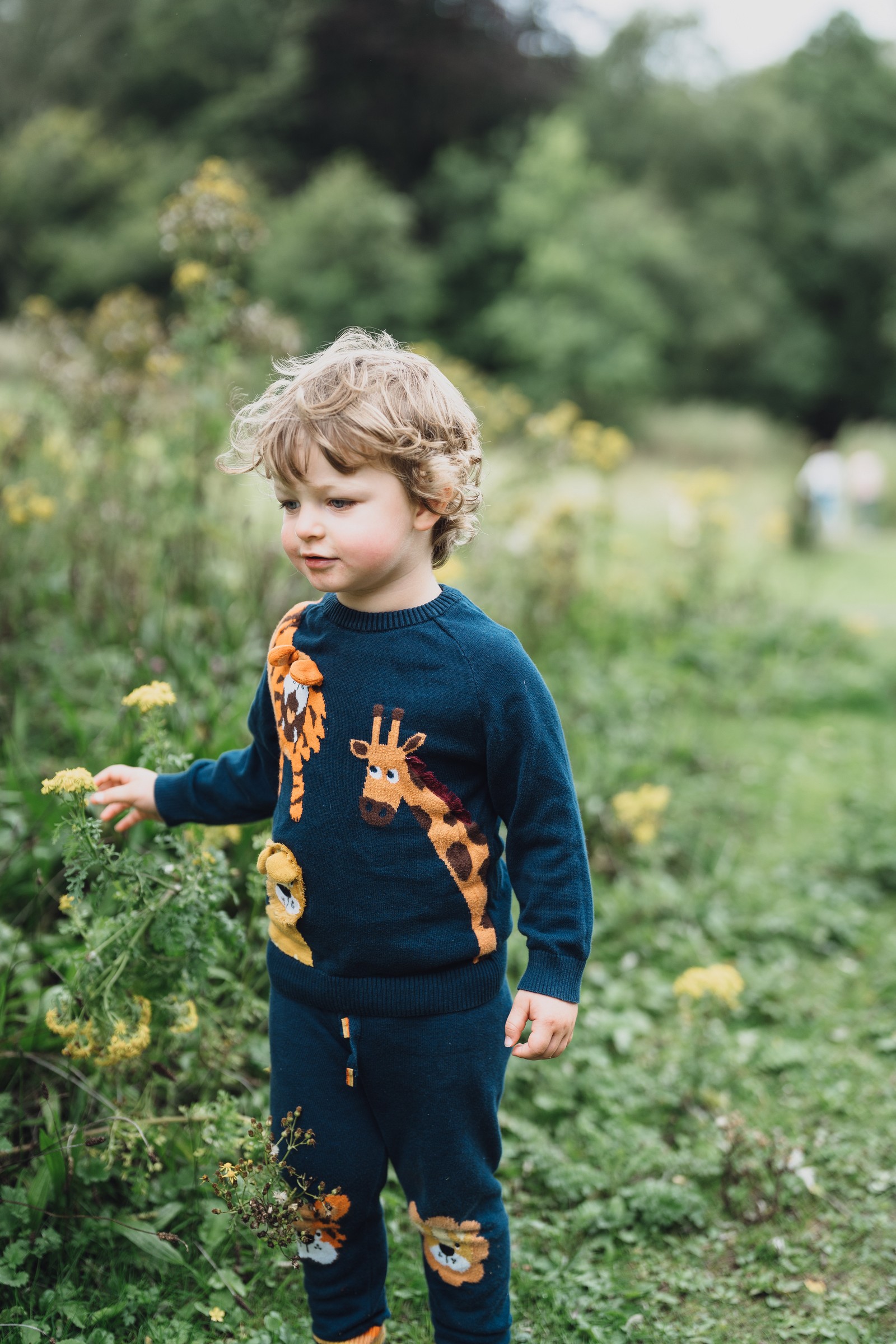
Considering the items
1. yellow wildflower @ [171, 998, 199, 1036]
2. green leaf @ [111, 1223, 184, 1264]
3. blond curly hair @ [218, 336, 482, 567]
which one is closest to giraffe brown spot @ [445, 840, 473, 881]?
blond curly hair @ [218, 336, 482, 567]

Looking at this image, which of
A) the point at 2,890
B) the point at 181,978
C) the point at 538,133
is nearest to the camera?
the point at 181,978

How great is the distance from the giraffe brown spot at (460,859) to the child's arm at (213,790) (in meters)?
0.38

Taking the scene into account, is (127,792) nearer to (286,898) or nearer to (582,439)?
(286,898)

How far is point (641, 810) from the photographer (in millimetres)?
3545

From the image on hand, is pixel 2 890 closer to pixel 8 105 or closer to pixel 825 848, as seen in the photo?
pixel 825 848

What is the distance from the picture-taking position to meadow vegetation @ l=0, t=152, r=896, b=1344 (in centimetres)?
180

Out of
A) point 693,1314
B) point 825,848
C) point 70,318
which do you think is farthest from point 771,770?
point 70,318

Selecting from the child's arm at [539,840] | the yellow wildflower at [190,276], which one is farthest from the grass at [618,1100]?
the yellow wildflower at [190,276]

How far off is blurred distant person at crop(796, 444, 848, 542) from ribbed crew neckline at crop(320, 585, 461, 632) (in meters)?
10.00

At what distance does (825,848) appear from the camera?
13.2 ft

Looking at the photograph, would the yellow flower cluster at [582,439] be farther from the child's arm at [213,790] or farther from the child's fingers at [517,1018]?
the child's fingers at [517,1018]

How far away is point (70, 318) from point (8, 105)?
2377 centimetres

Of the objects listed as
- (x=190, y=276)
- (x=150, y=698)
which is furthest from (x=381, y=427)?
(x=190, y=276)

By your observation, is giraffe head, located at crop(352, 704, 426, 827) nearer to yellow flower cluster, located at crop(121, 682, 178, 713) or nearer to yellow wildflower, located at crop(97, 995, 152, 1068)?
yellow flower cluster, located at crop(121, 682, 178, 713)
